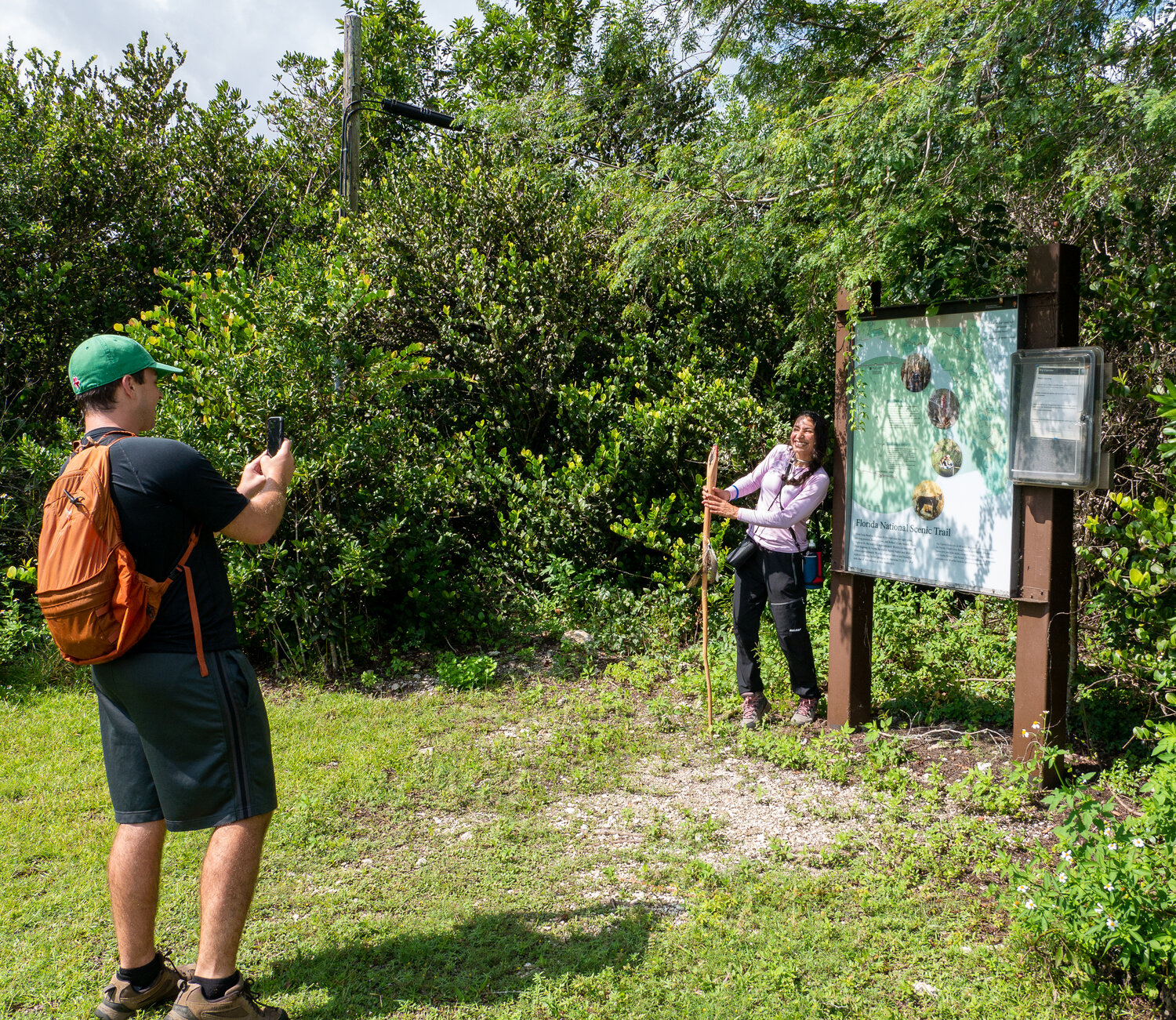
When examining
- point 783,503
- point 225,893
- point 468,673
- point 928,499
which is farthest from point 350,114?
point 225,893

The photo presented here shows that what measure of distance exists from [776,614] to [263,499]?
3.26m

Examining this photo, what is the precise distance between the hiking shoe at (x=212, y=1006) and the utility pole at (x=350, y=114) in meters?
7.45

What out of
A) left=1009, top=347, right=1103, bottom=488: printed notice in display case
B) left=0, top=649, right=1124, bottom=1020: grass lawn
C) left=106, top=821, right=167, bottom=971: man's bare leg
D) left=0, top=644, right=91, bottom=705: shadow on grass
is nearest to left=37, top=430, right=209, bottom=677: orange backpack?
left=106, top=821, right=167, bottom=971: man's bare leg

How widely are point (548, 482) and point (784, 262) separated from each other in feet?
8.90

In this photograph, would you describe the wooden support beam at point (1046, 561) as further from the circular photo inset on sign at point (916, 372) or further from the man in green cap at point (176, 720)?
the man in green cap at point (176, 720)

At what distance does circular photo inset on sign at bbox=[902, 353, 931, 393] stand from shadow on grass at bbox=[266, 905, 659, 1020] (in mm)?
2982

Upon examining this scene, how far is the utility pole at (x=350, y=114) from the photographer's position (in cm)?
860

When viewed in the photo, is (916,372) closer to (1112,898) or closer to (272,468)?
(1112,898)

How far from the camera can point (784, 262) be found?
19.1 feet

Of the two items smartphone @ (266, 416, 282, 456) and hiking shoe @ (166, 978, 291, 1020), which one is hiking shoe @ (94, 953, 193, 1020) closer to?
hiking shoe @ (166, 978, 291, 1020)

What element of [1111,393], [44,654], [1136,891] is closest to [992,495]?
[1111,393]

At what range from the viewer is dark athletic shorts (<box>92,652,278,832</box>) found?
103 inches

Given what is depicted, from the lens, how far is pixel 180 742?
262cm

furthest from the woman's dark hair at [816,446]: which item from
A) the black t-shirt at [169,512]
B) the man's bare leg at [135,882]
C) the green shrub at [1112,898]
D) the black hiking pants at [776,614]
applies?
the man's bare leg at [135,882]
